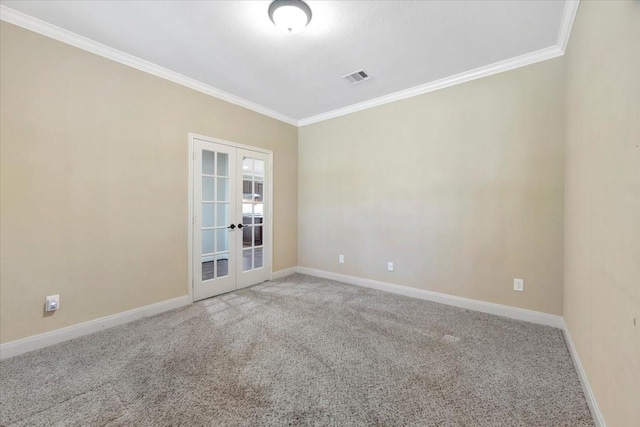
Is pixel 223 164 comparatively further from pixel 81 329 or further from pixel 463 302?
pixel 463 302

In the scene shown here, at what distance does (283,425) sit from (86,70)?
3518mm

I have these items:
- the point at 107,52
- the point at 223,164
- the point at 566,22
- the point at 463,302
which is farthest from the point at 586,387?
the point at 107,52

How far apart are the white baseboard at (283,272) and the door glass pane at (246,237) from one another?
72cm

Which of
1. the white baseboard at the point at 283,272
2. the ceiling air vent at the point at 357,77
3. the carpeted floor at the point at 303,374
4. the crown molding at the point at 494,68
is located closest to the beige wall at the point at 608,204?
the crown molding at the point at 494,68

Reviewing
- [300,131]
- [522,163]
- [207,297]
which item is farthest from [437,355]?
[300,131]

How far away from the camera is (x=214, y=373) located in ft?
6.47

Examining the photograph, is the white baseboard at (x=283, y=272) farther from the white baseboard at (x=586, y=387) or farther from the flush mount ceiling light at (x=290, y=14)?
the white baseboard at (x=586, y=387)

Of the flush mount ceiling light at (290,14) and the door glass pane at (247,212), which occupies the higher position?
the flush mount ceiling light at (290,14)

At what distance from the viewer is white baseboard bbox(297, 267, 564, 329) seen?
273cm

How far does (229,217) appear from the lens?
12.7 ft

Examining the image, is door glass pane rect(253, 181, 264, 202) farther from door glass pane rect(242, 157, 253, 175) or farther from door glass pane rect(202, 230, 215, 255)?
door glass pane rect(202, 230, 215, 255)

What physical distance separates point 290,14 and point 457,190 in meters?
2.61

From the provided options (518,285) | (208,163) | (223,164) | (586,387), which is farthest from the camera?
(223,164)

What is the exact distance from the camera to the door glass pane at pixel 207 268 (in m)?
3.58
